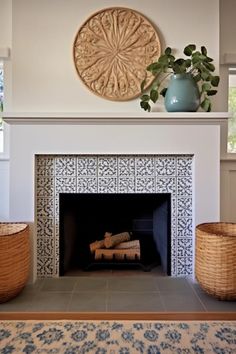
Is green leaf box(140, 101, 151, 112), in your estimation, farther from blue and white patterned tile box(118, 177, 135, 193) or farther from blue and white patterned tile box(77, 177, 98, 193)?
blue and white patterned tile box(77, 177, 98, 193)

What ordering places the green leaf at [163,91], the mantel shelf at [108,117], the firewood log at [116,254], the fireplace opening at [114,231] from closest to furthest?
1. the mantel shelf at [108,117]
2. the green leaf at [163,91]
3. the fireplace opening at [114,231]
4. the firewood log at [116,254]

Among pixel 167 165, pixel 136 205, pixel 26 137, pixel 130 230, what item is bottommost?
pixel 130 230

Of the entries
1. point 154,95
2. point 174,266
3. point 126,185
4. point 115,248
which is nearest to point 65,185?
point 126,185

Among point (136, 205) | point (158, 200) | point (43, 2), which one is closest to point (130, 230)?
point (136, 205)

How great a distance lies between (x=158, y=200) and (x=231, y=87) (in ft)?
4.18

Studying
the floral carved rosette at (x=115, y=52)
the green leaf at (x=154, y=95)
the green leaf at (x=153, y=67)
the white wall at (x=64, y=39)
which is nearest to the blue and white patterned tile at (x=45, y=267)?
the white wall at (x=64, y=39)

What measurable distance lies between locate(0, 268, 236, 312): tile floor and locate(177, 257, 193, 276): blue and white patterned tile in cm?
6

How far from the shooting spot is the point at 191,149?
241 centimetres

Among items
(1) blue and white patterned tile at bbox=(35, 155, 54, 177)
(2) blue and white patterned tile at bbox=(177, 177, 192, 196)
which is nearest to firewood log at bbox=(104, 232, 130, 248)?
(2) blue and white patterned tile at bbox=(177, 177, 192, 196)

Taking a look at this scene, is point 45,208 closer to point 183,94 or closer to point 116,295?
point 116,295

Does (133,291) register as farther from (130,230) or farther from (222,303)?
(130,230)

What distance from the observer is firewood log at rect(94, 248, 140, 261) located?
2.71 metres

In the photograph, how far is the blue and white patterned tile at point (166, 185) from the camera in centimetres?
249

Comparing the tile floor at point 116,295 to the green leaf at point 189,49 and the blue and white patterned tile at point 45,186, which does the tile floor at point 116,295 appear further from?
the green leaf at point 189,49
